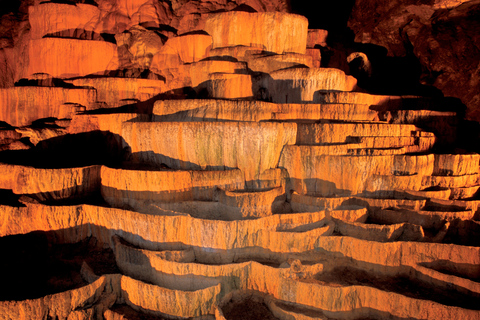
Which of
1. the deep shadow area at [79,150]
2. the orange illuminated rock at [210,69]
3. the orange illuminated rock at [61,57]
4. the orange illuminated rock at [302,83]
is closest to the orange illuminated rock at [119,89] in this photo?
the orange illuminated rock at [61,57]

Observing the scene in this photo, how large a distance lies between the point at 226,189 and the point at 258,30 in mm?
9455

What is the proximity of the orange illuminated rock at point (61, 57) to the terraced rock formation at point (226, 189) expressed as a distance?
0.22 feet

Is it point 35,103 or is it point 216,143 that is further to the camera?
point 35,103

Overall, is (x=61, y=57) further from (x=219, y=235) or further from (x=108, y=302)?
(x=219, y=235)

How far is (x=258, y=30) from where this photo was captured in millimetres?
17109

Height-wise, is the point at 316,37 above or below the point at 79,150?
above

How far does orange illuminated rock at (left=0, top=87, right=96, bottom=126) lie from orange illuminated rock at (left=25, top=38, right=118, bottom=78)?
2.16m

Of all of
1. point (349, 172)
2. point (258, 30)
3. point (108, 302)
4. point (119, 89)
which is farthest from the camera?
point (258, 30)

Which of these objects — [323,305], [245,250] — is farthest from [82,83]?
[323,305]

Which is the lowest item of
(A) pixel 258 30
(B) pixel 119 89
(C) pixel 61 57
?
(B) pixel 119 89

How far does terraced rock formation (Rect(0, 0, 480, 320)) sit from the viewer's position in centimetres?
865

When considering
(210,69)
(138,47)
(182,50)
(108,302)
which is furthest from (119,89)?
(108,302)

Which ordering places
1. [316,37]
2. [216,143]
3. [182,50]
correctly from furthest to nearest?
[316,37], [182,50], [216,143]

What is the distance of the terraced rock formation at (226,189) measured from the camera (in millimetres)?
8648
